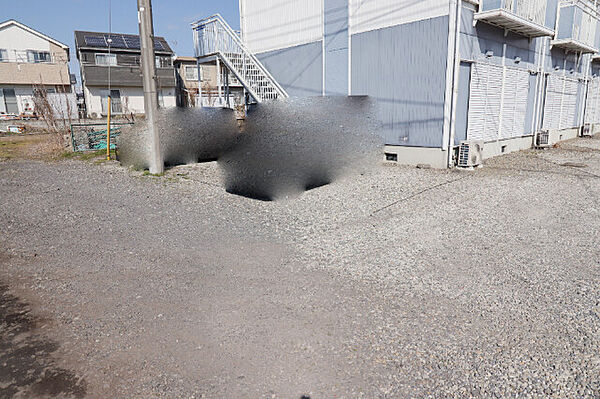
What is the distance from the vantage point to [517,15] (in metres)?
10.3

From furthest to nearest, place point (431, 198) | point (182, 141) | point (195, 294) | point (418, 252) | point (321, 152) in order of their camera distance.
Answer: point (182, 141) < point (321, 152) < point (431, 198) < point (418, 252) < point (195, 294)

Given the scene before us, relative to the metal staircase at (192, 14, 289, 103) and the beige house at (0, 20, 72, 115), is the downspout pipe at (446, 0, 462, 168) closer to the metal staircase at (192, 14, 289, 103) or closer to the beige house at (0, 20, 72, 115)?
the metal staircase at (192, 14, 289, 103)

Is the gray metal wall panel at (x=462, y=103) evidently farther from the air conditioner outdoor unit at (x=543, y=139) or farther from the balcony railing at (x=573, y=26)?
the balcony railing at (x=573, y=26)

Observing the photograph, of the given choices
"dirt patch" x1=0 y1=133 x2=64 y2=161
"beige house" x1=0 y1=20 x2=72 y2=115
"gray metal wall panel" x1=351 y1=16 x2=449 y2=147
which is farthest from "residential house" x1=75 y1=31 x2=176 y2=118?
"gray metal wall panel" x1=351 y1=16 x2=449 y2=147

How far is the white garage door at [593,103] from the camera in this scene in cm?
1816

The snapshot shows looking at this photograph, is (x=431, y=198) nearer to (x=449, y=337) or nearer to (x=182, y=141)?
(x=449, y=337)

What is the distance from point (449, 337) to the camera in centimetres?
293

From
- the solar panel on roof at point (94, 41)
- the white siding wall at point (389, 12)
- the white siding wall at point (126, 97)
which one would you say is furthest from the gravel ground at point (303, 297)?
the solar panel on roof at point (94, 41)

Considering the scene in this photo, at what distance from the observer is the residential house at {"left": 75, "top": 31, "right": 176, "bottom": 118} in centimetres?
3105

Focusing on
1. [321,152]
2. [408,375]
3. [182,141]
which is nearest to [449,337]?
[408,375]

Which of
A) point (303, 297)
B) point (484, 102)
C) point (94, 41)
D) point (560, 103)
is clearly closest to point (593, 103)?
point (560, 103)

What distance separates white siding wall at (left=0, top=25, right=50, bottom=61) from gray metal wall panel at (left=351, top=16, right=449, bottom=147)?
31.6 metres

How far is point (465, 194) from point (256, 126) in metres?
5.17

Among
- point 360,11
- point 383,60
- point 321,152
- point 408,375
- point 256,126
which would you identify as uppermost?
point 360,11
